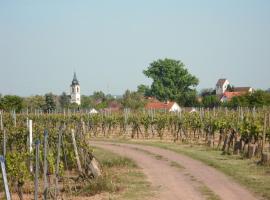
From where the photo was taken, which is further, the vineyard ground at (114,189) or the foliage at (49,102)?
the foliage at (49,102)

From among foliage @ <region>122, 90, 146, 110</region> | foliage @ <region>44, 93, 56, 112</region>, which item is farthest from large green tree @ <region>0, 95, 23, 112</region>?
foliage @ <region>122, 90, 146, 110</region>

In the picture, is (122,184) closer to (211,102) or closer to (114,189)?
(114,189)

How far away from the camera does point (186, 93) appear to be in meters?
93.9

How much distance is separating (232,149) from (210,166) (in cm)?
554

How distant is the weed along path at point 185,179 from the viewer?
14.0 meters

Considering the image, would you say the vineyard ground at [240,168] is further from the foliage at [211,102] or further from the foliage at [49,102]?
the foliage at [49,102]

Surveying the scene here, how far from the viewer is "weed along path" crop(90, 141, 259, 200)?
552 inches

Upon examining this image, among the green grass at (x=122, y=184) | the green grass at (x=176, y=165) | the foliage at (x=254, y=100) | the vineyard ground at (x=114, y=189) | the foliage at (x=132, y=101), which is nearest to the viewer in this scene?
the vineyard ground at (x=114, y=189)

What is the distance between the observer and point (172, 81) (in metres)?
94.2

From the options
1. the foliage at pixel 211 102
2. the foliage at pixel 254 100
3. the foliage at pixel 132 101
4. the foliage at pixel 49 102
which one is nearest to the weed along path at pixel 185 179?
the foliage at pixel 254 100

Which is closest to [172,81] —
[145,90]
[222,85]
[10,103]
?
[145,90]

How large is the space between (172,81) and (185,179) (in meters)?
78.0

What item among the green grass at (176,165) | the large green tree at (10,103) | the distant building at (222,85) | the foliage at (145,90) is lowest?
the green grass at (176,165)

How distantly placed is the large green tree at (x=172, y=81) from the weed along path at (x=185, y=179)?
70.0 meters
